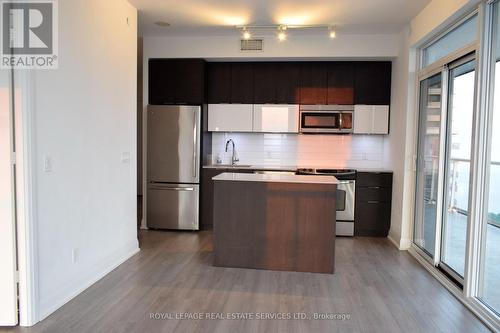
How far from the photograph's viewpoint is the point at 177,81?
552 cm

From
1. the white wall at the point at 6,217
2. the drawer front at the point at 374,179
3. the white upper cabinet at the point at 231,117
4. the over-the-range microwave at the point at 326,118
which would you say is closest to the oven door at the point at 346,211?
the drawer front at the point at 374,179

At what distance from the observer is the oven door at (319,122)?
5578 mm

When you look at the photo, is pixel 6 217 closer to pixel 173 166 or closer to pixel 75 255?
pixel 75 255

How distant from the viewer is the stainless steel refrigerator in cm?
536

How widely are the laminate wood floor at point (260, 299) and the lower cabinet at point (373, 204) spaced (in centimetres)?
103

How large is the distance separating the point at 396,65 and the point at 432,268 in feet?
9.52

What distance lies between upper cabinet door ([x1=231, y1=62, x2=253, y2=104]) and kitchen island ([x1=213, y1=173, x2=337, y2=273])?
7.10 ft

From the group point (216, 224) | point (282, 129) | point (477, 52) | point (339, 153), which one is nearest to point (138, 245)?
point (216, 224)

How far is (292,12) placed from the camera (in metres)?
4.36

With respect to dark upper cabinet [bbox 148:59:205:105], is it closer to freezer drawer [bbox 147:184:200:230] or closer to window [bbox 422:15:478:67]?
freezer drawer [bbox 147:184:200:230]

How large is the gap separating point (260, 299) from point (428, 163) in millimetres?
2631

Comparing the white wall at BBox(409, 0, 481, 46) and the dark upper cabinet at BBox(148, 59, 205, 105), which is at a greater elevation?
the white wall at BBox(409, 0, 481, 46)

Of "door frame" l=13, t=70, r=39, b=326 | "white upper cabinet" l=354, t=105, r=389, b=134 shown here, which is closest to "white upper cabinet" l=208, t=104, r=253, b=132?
"white upper cabinet" l=354, t=105, r=389, b=134

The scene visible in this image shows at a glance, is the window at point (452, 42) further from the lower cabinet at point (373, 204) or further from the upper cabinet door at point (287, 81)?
the upper cabinet door at point (287, 81)
